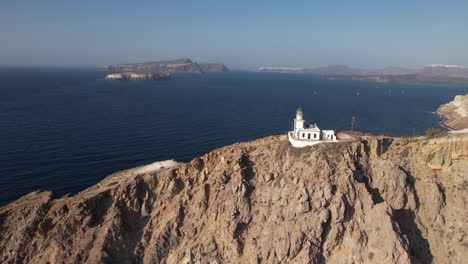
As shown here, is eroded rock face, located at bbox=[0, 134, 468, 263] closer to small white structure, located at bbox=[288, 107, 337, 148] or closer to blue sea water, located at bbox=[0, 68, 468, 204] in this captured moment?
small white structure, located at bbox=[288, 107, 337, 148]

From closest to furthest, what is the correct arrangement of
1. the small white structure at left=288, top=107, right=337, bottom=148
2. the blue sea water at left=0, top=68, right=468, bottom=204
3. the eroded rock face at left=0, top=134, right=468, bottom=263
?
the eroded rock face at left=0, top=134, right=468, bottom=263 < the small white structure at left=288, top=107, right=337, bottom=148 < the blue sea water at left=0, top=68, right=468, bottom=204

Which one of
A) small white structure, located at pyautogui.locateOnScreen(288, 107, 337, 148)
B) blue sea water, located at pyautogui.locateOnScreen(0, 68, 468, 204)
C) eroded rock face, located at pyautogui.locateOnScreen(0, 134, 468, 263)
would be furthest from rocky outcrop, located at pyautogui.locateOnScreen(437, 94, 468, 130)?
small white structure, located at pyautogui.locateOnScreen(288, 107, 337, 148)

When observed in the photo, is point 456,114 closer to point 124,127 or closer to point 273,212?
point 273,212

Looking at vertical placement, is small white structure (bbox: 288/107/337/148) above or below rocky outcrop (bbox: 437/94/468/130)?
above

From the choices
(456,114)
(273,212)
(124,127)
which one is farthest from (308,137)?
(456,114)

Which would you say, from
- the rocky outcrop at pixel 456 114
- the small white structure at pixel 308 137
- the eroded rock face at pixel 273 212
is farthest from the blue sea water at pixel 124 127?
the small white structure at pixel 308 137

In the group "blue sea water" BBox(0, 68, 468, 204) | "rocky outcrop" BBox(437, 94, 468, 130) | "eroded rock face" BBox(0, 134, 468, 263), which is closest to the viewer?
"eroded rock face" BBox(0, 134, 468, 263)
